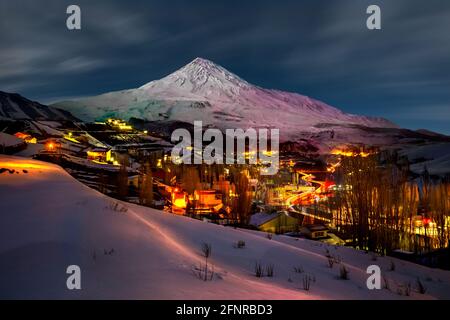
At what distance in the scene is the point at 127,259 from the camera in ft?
18.0

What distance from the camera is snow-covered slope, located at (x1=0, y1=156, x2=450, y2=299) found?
14.5 ft

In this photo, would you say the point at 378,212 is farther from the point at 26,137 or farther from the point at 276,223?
the point at 26,137

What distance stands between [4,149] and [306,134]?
16986 centimetres

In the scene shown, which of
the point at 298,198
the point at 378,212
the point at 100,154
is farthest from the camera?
the point at 298,198

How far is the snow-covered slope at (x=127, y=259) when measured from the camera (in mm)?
4434

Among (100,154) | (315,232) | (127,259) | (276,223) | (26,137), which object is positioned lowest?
(315,232)

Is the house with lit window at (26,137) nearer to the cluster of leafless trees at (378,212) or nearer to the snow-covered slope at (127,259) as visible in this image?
the cluster of leafless trees at (378,212)

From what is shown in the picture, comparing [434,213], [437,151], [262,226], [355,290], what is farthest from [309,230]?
[437,151]

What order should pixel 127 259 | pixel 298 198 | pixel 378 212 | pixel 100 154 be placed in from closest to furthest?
1. pixel 127 259
2. pixel 378 212
3. pixel 100 154
4. pixel 298 198

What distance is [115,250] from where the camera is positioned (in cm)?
580

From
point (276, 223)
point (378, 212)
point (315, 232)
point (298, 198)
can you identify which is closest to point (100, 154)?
point (298, 198)

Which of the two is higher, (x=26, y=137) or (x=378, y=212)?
(x=26, y=137)

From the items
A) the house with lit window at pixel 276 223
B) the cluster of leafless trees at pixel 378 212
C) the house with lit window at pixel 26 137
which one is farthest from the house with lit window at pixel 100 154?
the cluster of leafless trees at pixel 378 212
